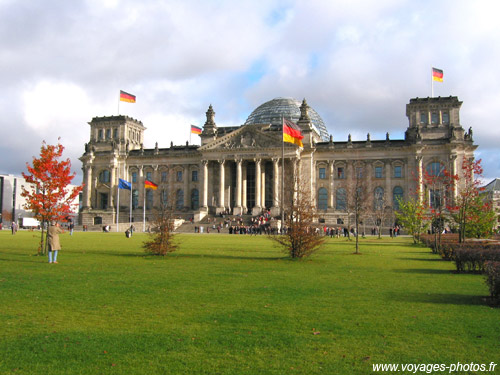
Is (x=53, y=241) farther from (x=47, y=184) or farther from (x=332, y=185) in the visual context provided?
(x=332, y=185)

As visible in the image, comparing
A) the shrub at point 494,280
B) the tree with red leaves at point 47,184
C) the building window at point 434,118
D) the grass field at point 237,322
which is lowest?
the grass field at point 237,322

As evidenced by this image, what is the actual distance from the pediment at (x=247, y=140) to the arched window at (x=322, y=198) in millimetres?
12806

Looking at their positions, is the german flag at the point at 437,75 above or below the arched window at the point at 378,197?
above

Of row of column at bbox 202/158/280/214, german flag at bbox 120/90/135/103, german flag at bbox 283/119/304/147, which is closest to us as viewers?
german flag at bbox 283/119/304/147

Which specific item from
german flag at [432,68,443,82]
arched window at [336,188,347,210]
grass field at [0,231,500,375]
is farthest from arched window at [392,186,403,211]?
grass field at [0,231,500,375]

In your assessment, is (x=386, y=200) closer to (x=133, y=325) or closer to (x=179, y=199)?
(x=179, y=199)

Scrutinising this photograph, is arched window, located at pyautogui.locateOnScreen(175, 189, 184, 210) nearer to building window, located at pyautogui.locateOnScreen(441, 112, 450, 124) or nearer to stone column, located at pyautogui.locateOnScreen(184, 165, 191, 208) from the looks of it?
stone column, located at pyautogui.locateOnScreen(184, 165, 191, 208)

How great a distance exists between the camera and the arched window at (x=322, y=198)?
281ft

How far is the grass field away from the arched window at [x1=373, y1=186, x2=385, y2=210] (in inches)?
2447

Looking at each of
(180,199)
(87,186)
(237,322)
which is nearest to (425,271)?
(237,322)

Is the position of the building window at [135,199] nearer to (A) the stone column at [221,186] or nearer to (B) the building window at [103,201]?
(B) the building window at [103,201]

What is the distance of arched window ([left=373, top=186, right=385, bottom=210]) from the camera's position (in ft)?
261

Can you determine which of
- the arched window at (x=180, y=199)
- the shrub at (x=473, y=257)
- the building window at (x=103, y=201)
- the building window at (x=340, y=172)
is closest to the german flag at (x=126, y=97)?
the arched window at (x=180, y=199)

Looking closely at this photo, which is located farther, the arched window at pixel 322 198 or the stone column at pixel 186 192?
the stone column at pixel 186 192
